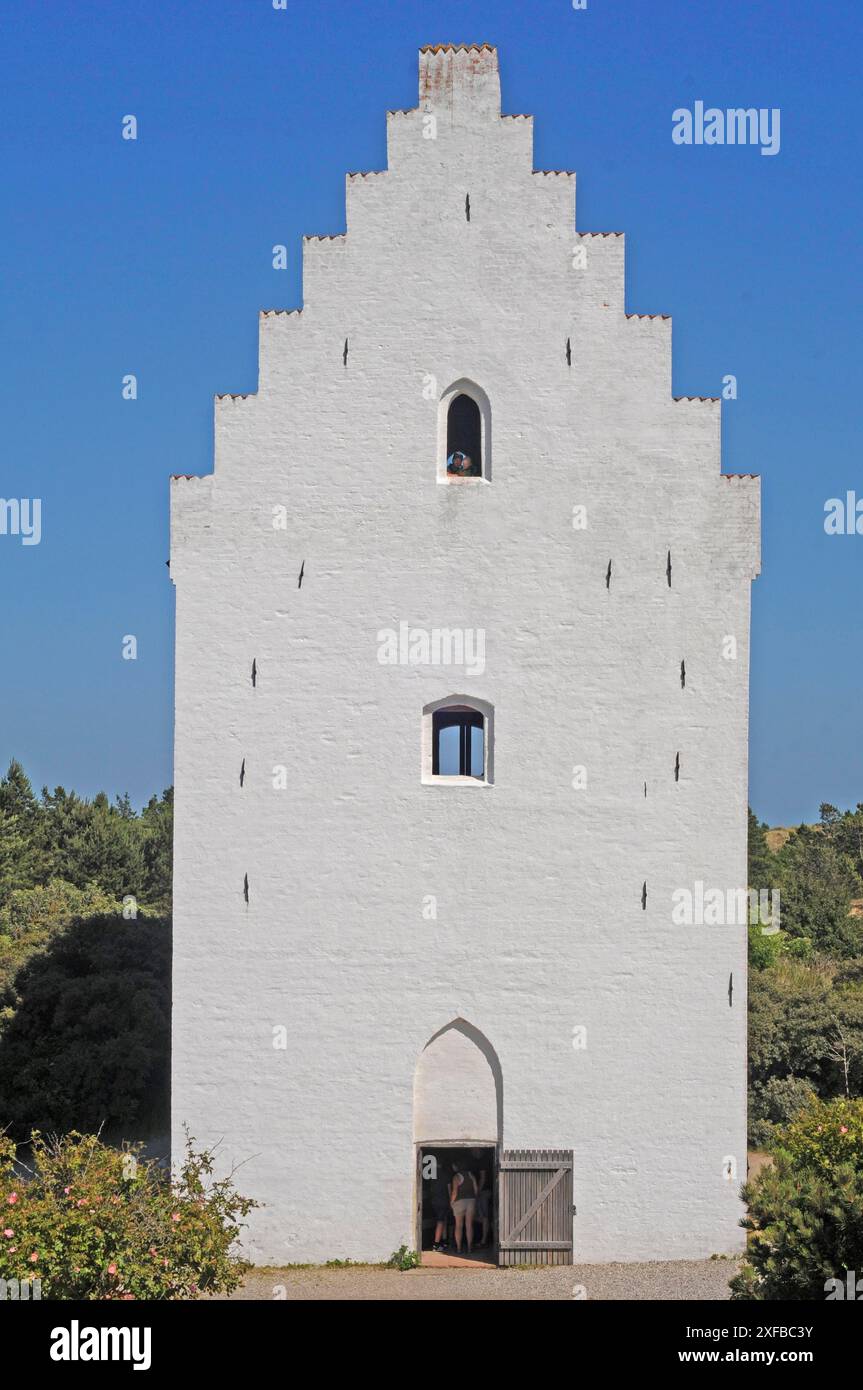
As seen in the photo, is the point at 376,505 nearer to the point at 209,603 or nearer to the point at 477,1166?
the point at 209,603

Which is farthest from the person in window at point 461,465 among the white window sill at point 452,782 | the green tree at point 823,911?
the green tree at point 823,911

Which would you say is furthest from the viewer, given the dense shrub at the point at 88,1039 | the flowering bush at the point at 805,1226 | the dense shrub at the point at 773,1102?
the dense shrub at the point at 88,1039

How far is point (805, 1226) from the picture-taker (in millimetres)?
14203

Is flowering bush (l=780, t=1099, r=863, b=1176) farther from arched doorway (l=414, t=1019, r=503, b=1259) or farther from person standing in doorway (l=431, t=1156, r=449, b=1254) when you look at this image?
person standing in doorway (l=431, t=1156, r=449, b=1254)

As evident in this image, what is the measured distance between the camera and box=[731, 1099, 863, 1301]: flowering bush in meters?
14.0

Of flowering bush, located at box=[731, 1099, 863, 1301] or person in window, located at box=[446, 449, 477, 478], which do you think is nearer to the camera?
flowering bush, located at box=[731, 1099, 863, 1301]

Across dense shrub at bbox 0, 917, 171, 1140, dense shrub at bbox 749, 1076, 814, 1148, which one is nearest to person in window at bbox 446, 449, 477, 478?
dense shrub at bbox 749, 1076, 814, 1148

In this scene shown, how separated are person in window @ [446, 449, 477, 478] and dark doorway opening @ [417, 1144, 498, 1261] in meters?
9.06

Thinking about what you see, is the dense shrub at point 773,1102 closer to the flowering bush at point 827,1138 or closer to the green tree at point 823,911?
the flowering bush at point 827,1138

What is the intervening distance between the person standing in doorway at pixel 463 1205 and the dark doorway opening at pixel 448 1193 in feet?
0.10

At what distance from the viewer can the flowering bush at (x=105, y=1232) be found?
603 inches

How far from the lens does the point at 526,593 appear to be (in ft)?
67.3

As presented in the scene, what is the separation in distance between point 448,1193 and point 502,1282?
1697 millimetres
